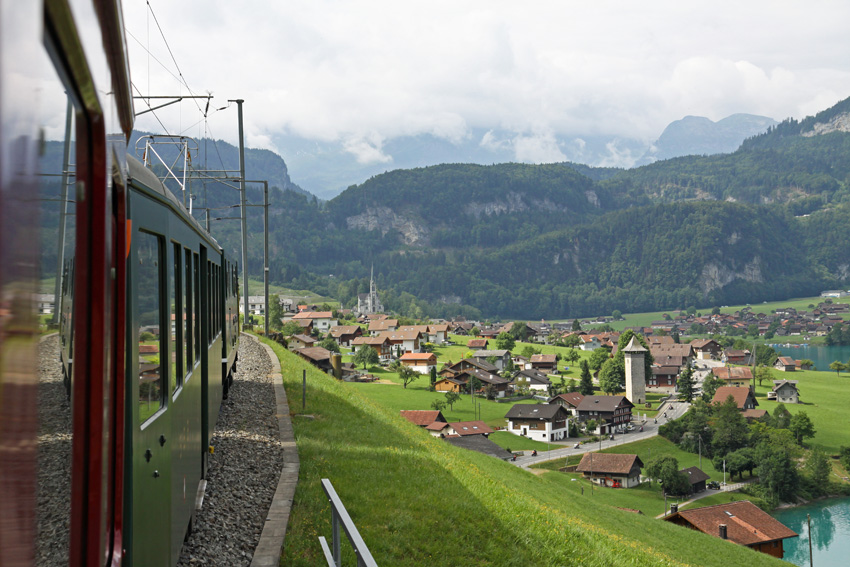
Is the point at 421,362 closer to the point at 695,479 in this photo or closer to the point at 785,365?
the point at 695,479

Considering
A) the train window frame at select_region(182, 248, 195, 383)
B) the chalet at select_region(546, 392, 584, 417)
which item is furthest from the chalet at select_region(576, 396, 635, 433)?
the train window frame at select_region(182, 248, 195, 383)

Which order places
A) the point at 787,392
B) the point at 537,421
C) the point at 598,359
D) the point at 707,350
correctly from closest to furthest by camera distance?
the point at 537,421
the point at 787,392
the point at 598,359
the point at 707,350

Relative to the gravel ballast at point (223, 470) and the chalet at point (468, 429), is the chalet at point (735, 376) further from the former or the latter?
the gravel ballast at point (223, 470)

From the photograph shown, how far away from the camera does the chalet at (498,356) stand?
100 meters

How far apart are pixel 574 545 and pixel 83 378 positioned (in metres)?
8.56

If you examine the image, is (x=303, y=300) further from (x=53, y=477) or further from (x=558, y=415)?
(x=53, y=477)

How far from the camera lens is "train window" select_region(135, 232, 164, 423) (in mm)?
3264

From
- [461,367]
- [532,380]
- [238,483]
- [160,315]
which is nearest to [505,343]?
[532,380]

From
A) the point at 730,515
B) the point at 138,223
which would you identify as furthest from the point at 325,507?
the point at 730,515

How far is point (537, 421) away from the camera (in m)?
65.2

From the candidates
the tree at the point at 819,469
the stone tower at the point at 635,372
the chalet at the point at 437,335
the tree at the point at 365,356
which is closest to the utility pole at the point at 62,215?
the tree at the point at 819,469

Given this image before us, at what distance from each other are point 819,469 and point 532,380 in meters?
41.0

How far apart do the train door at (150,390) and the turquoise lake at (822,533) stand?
42716 mm

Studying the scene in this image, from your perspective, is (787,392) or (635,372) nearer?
(787,392)
